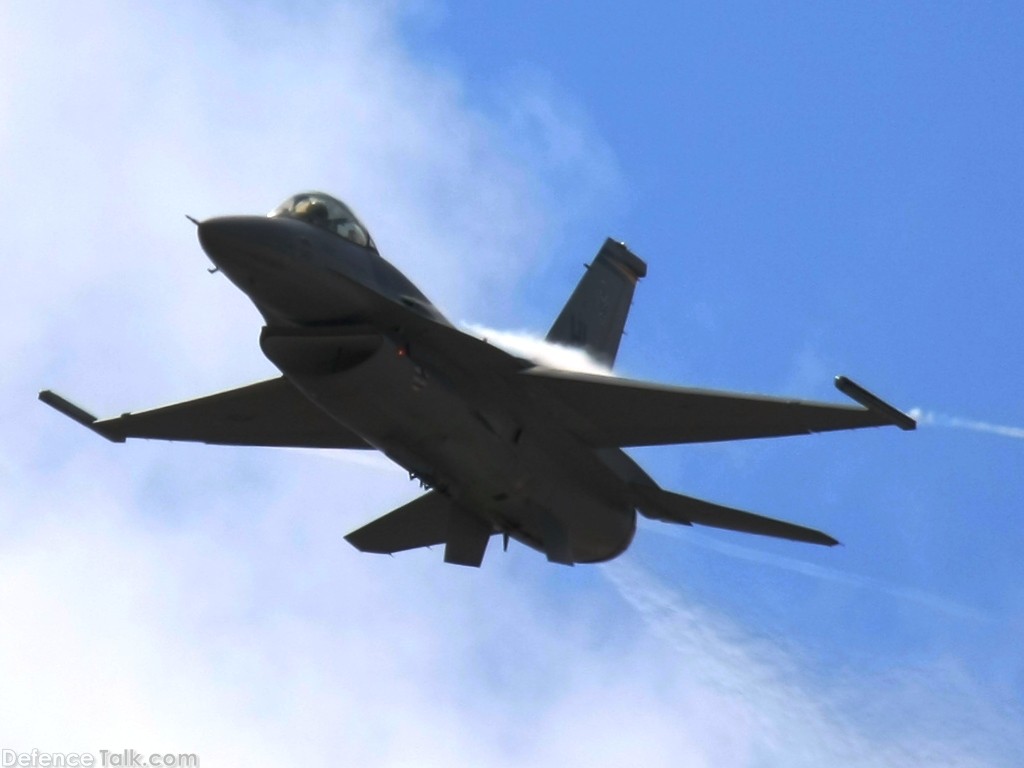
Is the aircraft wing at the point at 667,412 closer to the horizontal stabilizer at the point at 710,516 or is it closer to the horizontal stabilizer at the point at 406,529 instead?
the horizontal stabilizer at the point at 710,516

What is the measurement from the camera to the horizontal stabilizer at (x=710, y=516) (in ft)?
76.3

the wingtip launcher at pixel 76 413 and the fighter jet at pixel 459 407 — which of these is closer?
the fighter jet at pixel 459 407

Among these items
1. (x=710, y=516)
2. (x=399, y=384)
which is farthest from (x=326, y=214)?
(x=710, y=516)

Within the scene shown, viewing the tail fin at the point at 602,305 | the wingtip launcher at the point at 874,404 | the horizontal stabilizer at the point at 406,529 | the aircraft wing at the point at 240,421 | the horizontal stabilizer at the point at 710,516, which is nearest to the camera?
the wingtip launcher at the point at 874,404

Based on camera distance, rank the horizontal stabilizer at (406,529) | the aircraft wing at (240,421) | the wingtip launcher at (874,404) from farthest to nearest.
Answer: the horizontal stabilizer at (406,529) → the aircraft wing at (240,421) → the wingtip launcher at (874,404)

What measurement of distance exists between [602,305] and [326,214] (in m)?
6.97

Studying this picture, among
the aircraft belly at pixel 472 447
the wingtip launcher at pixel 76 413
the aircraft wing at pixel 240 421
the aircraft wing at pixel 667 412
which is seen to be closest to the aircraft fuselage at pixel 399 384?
the aircraft belly at pixel 472 447

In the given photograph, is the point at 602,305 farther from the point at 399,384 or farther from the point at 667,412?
the point at 399,384

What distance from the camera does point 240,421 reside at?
2478 cm

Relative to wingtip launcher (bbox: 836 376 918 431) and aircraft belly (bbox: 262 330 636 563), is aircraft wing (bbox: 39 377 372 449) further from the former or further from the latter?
wingtip launcher (bbox: 836 376 918 431)

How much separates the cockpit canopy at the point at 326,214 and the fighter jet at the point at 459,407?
22mm

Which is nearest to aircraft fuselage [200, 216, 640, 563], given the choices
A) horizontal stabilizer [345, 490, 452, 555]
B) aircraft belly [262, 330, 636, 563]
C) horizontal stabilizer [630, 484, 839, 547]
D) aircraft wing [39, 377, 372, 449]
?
aircraft belly [262, 330, 636, 563]

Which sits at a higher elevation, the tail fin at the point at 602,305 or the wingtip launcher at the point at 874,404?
the tail fin at the point at 602,305

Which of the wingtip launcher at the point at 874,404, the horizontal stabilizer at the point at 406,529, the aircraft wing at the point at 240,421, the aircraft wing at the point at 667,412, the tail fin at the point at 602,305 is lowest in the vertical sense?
the wingtip launcher at the point at 874,404
